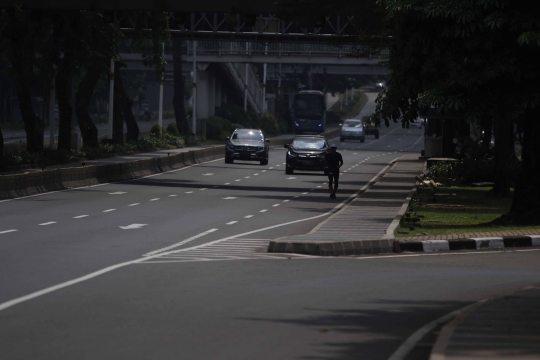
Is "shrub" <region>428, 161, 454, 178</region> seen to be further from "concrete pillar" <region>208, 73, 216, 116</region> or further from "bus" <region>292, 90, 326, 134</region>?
"bus" <region>292, 90, 326, 134</region>

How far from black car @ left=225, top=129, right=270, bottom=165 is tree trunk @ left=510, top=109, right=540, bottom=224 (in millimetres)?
34790

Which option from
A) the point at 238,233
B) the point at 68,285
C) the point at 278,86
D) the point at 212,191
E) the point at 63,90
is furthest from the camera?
the point at 278,86

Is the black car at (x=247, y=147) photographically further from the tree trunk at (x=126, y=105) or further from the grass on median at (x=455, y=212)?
the grass on median at (x=455, y=212)

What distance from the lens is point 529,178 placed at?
23.5m

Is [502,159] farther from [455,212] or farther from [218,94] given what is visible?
[218,94]

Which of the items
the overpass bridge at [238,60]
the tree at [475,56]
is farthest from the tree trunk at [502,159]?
the overpass bridge at [238,60]

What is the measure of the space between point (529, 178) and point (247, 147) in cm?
3531

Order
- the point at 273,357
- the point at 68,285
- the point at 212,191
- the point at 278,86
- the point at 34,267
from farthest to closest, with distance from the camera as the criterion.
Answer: the point at 278,86 < the point at 212,191 < the point at 34,267 < the point at 68,285 < the point at 273,357

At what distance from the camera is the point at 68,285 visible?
1320 cm

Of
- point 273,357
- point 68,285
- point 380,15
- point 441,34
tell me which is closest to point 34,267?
point 68,285

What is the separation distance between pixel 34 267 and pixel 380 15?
25.4 metres

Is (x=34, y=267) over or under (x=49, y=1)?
under

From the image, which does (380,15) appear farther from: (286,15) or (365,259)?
(365,259)

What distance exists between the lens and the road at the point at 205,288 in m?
9.62
